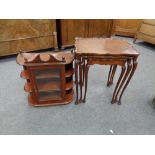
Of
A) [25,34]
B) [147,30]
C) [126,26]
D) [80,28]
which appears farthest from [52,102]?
[126,26]

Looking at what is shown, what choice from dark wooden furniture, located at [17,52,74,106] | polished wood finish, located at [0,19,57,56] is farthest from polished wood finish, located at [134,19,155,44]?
dark wooden furniture, located at [17,52,74,106]

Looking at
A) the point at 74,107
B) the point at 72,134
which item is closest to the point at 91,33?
the point at 74,107

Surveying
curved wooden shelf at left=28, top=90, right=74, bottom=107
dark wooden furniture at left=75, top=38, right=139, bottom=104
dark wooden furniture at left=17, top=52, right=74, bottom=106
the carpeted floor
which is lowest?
the carpeted floor

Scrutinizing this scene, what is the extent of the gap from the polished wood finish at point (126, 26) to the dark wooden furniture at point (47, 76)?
6.96 feet

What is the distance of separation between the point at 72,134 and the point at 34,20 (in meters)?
1.62

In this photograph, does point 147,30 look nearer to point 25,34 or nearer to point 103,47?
point 103,47

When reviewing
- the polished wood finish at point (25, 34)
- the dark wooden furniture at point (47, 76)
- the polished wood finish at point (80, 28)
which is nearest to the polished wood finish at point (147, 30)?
→ the polished wood finish at point (80, 28)

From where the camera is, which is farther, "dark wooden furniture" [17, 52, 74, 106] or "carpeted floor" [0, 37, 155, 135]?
"carpeted floor" [0, 37, 155, 135]

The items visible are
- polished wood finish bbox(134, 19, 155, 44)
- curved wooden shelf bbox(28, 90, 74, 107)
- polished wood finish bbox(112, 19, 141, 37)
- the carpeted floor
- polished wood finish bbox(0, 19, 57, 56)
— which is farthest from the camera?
polished wood finish bbox(112, 19, 141, 37)

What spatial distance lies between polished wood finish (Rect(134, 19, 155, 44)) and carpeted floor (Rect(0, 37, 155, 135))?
117 cm

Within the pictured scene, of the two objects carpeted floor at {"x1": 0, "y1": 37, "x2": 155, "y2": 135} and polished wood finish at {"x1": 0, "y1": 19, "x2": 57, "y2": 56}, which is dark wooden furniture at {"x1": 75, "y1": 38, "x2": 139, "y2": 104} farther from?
polished wood finish at {"x1": 0, "y1": 19, "x2": 57, "y2": 56}

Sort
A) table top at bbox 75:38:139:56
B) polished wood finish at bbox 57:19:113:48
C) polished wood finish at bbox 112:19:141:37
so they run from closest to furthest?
table top at bbox 75:38:139:56, polished wood finish at bbox 57:19:113:48, polished wood finish at bbox 112:19:141:37

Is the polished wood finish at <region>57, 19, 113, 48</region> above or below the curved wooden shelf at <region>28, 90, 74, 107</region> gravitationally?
above

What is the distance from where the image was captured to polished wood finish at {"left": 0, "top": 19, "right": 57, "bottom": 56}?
1986mm
